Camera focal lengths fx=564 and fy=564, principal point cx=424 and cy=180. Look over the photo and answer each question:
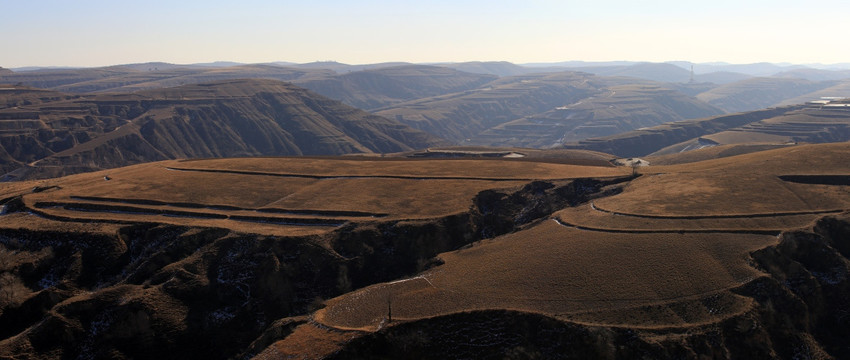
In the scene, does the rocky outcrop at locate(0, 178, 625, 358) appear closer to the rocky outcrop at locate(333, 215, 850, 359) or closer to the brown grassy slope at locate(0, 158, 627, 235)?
the brown grassy slope at locate(0, 158, 627, 235)

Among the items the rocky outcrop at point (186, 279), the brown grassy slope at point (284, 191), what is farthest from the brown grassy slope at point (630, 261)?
the brown grassy slope at point (284, 191)

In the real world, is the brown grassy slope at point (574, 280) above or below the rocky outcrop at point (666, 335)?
above

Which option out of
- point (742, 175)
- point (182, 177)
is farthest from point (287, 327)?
point (742, 175)

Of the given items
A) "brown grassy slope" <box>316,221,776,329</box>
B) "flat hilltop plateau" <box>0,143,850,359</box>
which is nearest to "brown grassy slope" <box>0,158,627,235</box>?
"flat hilltop plateau" <box>0,143,850,359</box>

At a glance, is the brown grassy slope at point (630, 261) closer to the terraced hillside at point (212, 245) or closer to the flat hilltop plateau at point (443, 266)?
the flat hilltop plateau at point (443, 266)

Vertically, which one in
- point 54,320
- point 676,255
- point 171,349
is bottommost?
point 171,349

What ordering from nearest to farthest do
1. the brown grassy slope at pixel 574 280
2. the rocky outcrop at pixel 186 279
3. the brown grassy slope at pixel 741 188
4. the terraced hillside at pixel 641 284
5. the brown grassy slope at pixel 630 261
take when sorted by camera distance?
the terraced hillside at pixel 641 284
the brown grassy slope at pixel 630 261
the brown grassy slope at pixel 574 280
the rocky outcrop at pixel 186 279
the brown grassy slope at pixel 741 188

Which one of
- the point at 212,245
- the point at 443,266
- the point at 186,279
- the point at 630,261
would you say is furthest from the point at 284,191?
the point at 630,261

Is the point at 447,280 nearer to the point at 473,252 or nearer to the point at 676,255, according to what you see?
the point at 473,252

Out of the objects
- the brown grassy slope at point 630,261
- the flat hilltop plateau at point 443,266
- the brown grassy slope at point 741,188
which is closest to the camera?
the flat hilltop plateau at point 443,266
